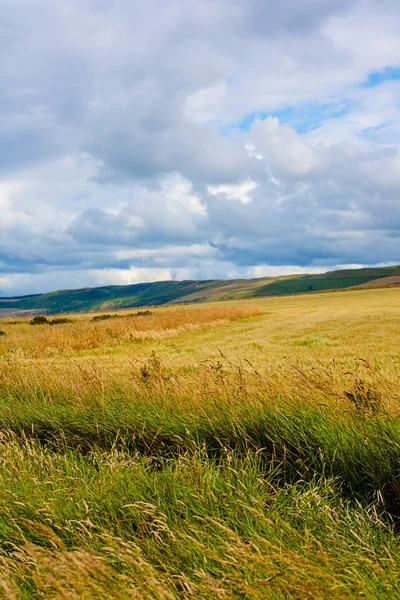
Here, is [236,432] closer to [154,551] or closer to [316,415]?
[316,415]

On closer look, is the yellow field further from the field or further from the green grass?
the green grass

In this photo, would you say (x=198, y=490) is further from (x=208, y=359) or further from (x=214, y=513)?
(x=208, y=359)

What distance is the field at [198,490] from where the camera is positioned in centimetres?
300

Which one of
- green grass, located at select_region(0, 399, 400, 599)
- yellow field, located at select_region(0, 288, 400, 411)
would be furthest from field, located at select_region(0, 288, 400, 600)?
yellow field, located at select_region(0, 288, 400, 411)

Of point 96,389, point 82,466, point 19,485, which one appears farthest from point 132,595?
point 96,389

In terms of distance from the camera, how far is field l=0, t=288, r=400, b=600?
300 centimetres

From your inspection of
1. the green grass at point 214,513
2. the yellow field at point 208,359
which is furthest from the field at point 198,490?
the yellow field at point 208,359

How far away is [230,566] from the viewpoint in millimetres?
3219

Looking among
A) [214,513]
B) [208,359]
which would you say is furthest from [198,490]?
[208,359]

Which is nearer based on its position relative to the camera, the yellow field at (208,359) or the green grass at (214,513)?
the green grass at (214,513)

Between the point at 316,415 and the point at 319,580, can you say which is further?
the point at 316,415

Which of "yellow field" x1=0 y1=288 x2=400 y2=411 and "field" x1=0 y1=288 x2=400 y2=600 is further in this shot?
"yellow field" x1=0 y1=288 x2=400 y2=411

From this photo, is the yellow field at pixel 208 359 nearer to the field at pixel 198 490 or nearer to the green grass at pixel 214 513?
the field at pixel 198 490

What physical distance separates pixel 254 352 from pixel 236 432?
16231 mm
